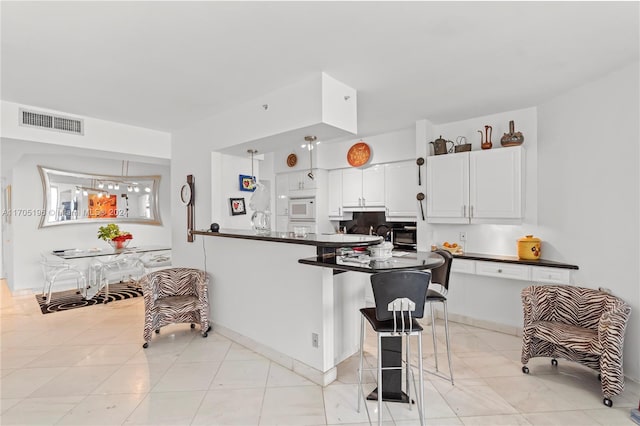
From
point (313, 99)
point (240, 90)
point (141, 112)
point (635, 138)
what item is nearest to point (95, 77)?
point (141, 112)

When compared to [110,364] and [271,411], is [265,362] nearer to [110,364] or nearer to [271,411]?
[271,411]

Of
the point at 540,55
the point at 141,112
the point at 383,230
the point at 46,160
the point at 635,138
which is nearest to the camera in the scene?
the point at 540,55

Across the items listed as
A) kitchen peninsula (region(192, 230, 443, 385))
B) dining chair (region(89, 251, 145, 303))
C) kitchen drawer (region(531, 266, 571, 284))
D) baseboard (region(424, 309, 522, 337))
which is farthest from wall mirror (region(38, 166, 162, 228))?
kitchen drawer (region(531, 266, 571, 284))

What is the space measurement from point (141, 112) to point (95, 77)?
35.8 inches

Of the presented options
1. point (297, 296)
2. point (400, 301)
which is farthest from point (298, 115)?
point (400, 301)

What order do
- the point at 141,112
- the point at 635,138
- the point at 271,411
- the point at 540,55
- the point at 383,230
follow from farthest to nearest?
the point at 383,230, the point at 141,112, the point at 635,138, the point at 540,55, the point at 271,411

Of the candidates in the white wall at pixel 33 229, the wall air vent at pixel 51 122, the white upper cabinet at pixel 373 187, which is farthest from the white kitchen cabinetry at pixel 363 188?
the wall air vent at pixel 51 122

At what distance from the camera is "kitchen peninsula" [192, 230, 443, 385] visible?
8.56 ft

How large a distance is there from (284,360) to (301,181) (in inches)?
124

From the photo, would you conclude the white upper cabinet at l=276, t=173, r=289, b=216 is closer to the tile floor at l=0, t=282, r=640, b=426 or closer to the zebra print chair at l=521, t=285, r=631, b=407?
the tile floor at l=0, t=282, r=640, b=426

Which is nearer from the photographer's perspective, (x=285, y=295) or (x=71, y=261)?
(x=285, y=295)

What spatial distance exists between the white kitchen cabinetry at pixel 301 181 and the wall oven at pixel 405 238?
147cm

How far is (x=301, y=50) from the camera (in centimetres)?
225

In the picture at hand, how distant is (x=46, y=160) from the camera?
221 inches
